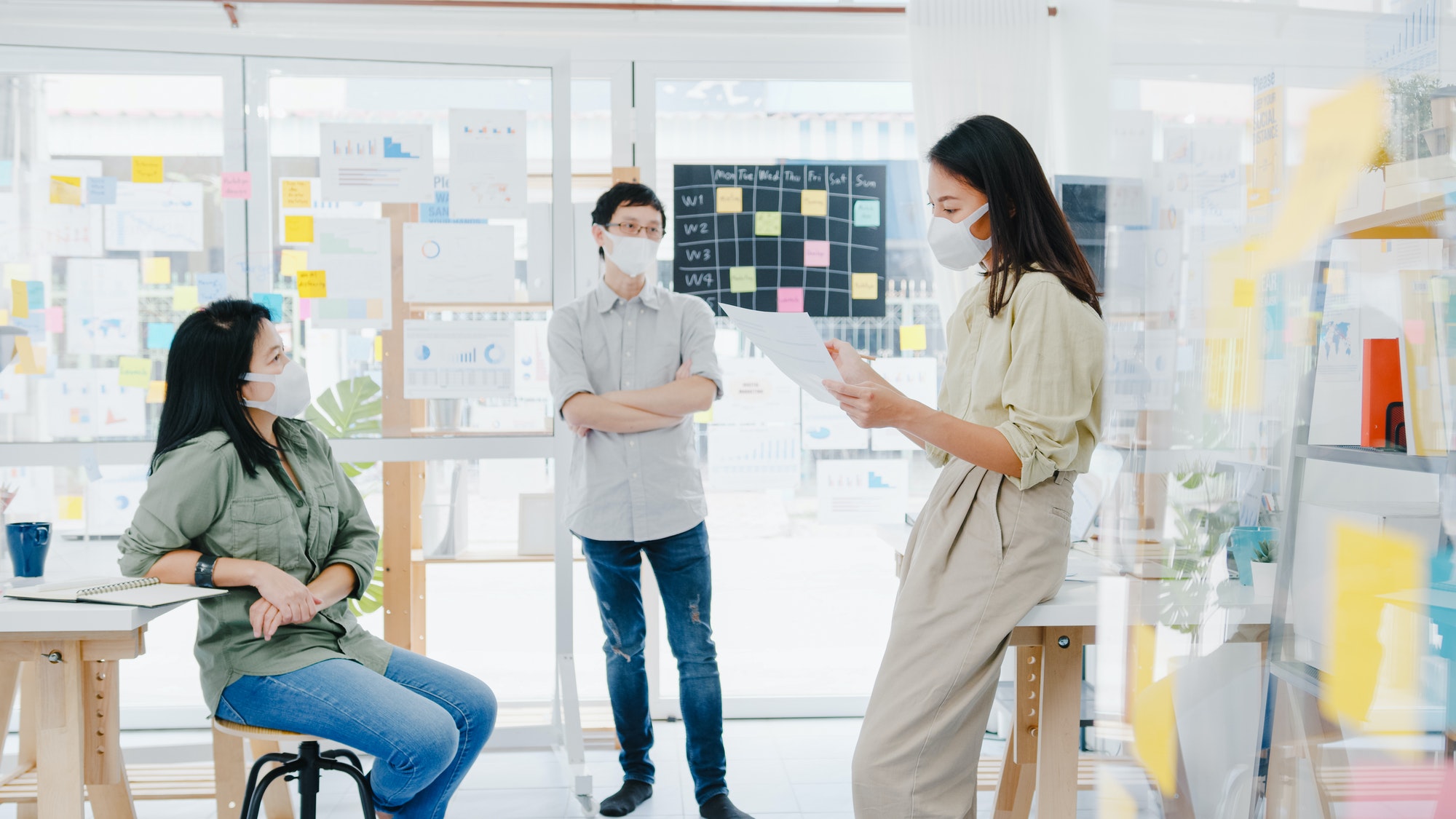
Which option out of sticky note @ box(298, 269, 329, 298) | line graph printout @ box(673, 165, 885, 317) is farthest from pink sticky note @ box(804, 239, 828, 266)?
sticky note @ box(298, 269, 329, 298)

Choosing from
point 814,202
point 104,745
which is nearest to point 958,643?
point 104,745

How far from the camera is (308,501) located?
1.92 m

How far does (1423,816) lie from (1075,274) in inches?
30.1

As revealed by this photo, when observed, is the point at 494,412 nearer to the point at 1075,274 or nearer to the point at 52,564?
the point at 52,564

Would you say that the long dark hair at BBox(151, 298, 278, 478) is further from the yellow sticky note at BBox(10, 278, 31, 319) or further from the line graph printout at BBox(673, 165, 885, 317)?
the line graph printout at BBox(673, 165, 885, 317)

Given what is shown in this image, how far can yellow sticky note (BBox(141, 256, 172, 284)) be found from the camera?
2766mm

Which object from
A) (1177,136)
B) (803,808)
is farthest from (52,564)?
(1177,136)

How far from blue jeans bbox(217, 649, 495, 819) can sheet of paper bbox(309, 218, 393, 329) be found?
1216mm

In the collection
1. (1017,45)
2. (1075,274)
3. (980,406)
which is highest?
(1017,45)

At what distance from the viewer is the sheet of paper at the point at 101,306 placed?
2.76 metres

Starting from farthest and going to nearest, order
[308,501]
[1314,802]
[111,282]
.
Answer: [111,282], [308,501], [1314,802]

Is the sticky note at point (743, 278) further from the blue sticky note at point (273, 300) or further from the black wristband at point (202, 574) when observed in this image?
the black wristband at point (202, 574)

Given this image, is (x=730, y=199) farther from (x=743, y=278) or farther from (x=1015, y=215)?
(x=1015, y=215)

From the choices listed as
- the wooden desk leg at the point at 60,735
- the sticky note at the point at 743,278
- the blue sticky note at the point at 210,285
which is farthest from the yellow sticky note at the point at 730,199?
the wooden desk leg at the point at 60,735
